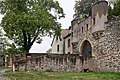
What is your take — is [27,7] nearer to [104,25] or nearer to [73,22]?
[73,22]

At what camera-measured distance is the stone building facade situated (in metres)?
31.8

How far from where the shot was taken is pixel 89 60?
118 feet

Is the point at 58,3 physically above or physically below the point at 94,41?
above

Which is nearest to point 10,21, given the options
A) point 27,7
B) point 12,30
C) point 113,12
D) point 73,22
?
point 12,30

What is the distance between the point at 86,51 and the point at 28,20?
976 centimetres

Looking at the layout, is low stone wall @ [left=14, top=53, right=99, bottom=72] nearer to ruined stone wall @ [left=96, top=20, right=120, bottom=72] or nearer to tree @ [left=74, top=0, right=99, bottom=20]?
ruined stone wall @ [left=96, top=20, right=120, bottom=72]

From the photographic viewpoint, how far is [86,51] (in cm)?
3906

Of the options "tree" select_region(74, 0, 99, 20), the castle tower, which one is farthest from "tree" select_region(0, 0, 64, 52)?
the castle tower

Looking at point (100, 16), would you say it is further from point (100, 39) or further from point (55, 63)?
point (55, 63)

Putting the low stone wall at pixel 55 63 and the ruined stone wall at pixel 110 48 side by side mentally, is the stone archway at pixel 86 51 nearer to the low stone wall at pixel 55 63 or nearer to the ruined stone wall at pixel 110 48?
the low stone wall at pixel 55 63

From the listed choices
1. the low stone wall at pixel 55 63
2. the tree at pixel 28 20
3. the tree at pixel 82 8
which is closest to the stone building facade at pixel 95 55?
the low stone wall at pixel 55 63

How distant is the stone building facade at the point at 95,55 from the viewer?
31750 mm

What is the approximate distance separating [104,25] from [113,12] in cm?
723

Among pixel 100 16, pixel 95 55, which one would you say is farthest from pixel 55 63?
pixel 100 16
